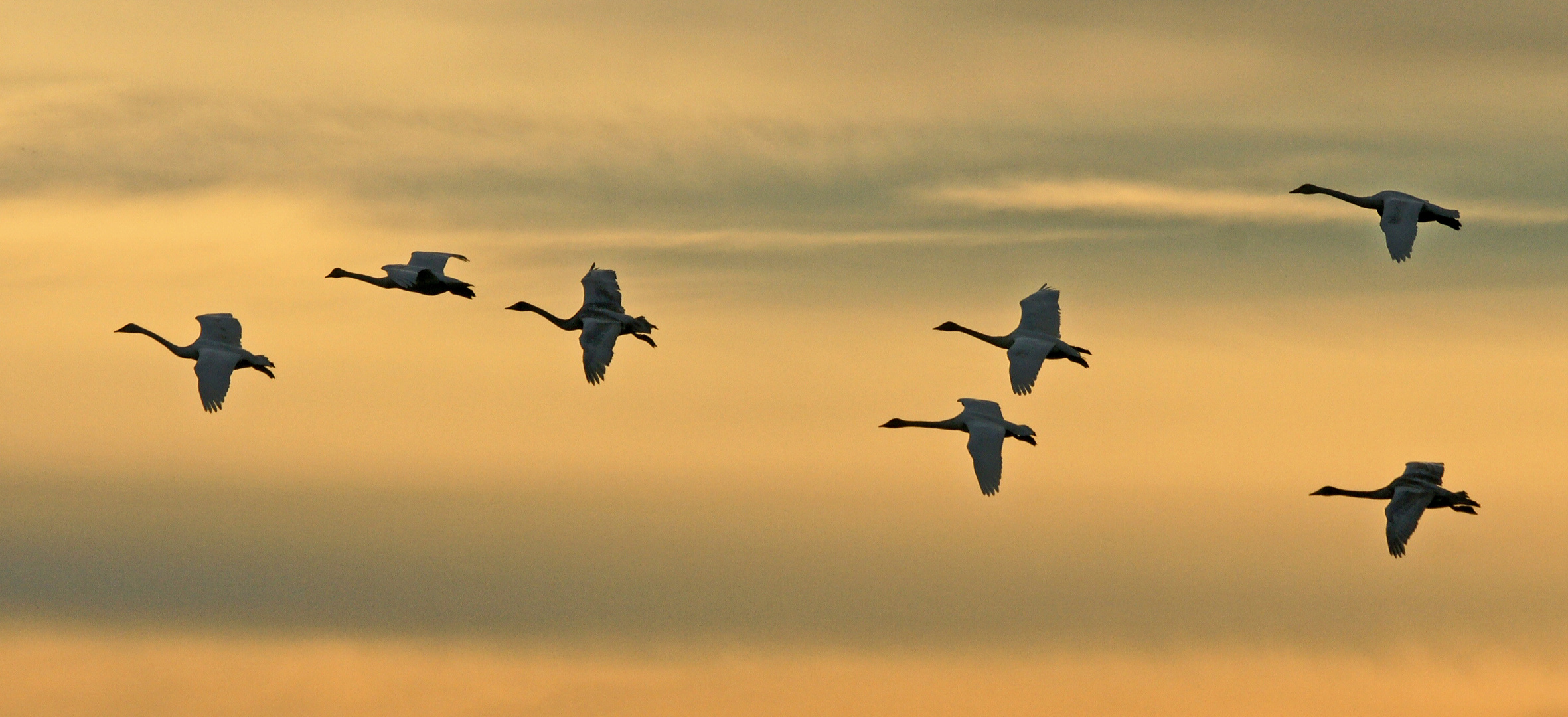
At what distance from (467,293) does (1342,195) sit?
28.3 metres

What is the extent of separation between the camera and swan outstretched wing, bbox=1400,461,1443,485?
93.1 meters

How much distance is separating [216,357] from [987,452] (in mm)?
24003

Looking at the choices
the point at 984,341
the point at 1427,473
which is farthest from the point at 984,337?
the point at 1427,473

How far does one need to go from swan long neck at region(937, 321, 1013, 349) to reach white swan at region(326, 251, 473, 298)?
16553mm

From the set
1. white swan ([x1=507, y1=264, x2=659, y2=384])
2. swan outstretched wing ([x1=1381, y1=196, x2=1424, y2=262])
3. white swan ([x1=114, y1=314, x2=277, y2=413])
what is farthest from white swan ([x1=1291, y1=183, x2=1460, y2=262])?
white swan ([x1=114, y1=314, x2=277, y2=413])

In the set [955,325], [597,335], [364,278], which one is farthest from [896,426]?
[364,278]

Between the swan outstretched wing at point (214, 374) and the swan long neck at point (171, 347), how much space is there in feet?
1.14

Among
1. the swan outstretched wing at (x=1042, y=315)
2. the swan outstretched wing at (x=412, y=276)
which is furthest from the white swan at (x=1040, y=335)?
the swan outstretched wing at (x=412, y=276)

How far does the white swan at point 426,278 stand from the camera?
10206cm

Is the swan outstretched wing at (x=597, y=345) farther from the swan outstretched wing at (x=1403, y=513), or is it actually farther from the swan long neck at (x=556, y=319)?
the swan outstretched wing at (x=1403, y=513)

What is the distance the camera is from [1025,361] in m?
96.1

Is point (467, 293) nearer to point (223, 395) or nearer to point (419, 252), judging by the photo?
point (419, 252)

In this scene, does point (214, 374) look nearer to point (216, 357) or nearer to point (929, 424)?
point (216, 357)

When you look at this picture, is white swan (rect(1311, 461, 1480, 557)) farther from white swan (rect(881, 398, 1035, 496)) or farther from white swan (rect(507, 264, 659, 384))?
white swan (rect(507, 264, 659, 384))
